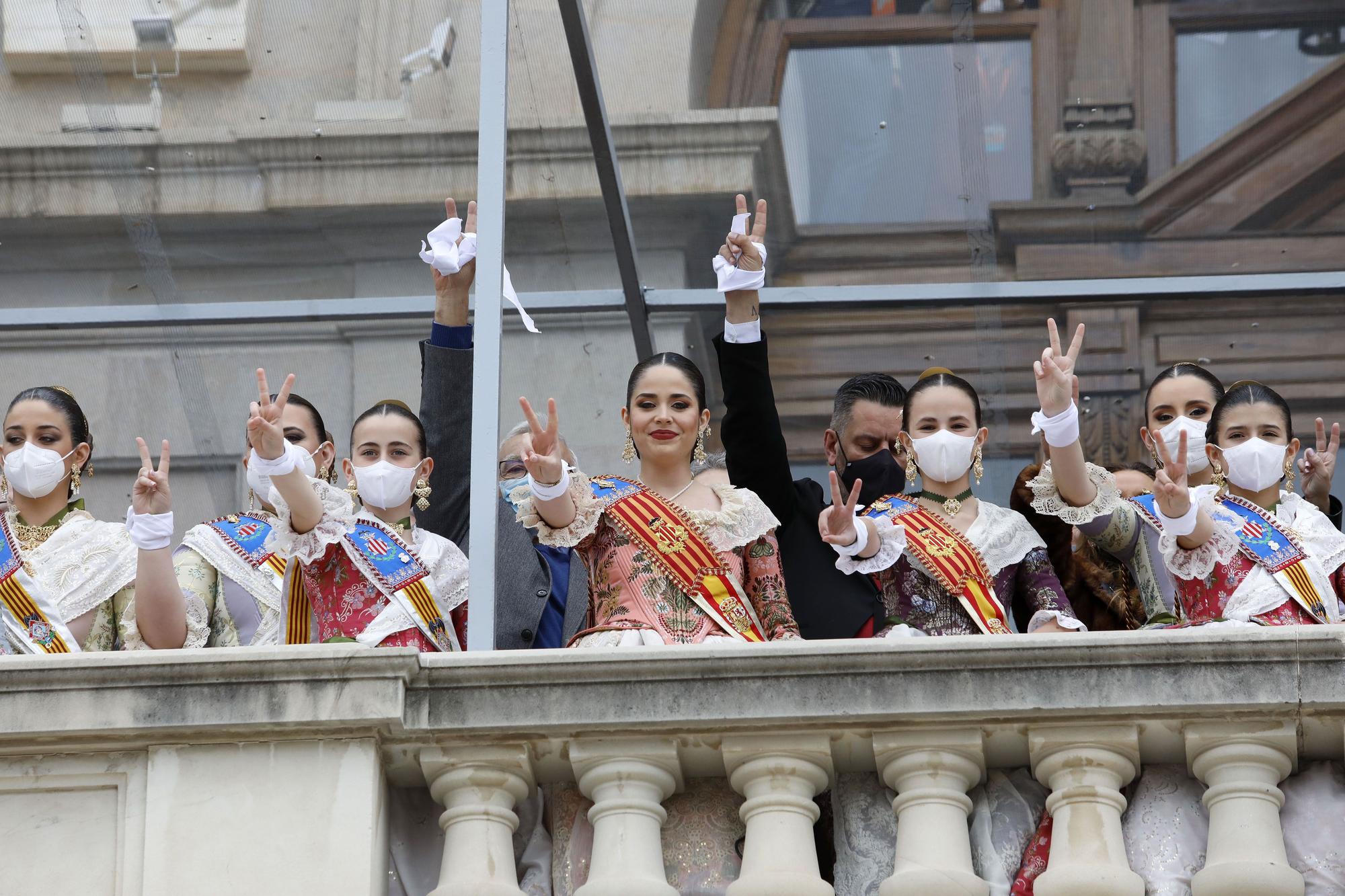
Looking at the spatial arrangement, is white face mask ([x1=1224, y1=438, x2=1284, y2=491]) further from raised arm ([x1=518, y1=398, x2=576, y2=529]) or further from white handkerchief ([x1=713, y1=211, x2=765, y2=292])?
raised arm ([x1=518, y1=398, x2=576, y2=529])

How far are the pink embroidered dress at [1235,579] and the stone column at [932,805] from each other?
0.93m

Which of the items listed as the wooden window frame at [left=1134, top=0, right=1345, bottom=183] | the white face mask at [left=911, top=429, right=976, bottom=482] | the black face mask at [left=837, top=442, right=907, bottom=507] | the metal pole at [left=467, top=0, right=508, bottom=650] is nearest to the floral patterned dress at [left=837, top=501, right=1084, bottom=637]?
the white face mask at [left=911, top=429, right=976, bottom=482]

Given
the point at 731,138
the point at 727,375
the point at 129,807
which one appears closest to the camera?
the point at 129,807

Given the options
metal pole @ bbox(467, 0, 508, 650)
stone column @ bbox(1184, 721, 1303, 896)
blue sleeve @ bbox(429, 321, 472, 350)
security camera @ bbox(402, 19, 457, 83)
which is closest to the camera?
stone column @ bbox(1184, 721, 1303, 896)

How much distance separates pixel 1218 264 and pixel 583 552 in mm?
3468

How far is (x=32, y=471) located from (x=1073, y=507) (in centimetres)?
255

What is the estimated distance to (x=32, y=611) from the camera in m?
5.22

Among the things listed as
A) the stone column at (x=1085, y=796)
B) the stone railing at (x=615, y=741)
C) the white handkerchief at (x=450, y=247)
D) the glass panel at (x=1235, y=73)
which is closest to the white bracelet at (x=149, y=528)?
the stone railing at (x=615, y=741)

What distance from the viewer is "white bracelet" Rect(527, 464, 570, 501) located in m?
5.00

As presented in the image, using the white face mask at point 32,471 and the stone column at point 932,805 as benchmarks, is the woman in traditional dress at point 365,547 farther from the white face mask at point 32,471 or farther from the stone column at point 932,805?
the stone column at point 932,805

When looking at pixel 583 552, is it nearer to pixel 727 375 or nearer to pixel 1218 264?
pixel 727 375

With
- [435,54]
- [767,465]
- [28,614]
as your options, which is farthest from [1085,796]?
[435,54]

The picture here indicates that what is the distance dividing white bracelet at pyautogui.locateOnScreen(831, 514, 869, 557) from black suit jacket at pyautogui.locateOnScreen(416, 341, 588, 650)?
82 cm

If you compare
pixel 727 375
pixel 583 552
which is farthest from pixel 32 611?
pixel 727 375
